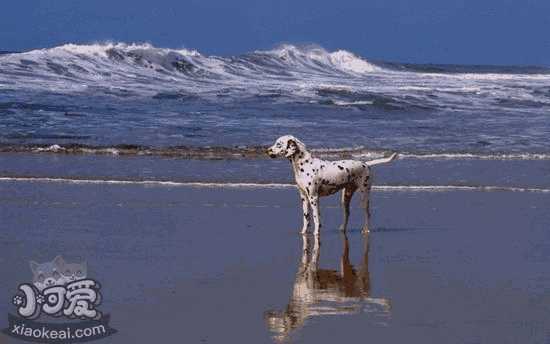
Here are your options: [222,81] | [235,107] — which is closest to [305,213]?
[235,107]

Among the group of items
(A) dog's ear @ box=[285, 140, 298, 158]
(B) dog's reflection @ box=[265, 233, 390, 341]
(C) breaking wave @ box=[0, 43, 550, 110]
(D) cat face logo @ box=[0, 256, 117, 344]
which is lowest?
(B) dog's reflection @ box=[265, 233, 390, 341]

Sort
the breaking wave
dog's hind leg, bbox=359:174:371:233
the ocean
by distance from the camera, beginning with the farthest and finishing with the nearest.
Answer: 1. the breaking wave
2. the ocean
3. dog's hind leg, bbox=359:174:371:233

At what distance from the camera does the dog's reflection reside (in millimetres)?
7756

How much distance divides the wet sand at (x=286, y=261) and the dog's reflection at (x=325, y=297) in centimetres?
1

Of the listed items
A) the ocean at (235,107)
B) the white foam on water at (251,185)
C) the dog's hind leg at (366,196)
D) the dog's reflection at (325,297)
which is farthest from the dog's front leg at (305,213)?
the ocean at (235,107)

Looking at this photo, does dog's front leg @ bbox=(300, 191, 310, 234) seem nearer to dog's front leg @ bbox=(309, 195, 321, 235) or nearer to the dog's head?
dog's front leg @ bbox=(309, 195, 321, 235)

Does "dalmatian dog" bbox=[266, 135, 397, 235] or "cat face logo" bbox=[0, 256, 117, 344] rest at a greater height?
"dalmatian dog" bbox=[266, 135, 397, 235]

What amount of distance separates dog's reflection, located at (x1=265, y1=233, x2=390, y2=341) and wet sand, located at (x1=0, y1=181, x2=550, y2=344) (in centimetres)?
1

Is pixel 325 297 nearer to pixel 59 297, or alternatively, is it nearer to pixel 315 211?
pixel 59 297

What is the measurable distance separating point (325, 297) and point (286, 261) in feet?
5.21

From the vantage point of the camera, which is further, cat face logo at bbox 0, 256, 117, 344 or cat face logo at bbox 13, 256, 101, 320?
cat face logo at bbox 13, 256, 101, 320

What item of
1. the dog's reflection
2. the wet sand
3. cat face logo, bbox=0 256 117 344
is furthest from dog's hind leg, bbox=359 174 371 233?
cat face logo, bbox=0 256 117 344

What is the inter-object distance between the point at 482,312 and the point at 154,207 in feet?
19.2

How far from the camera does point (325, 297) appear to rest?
334 inches
